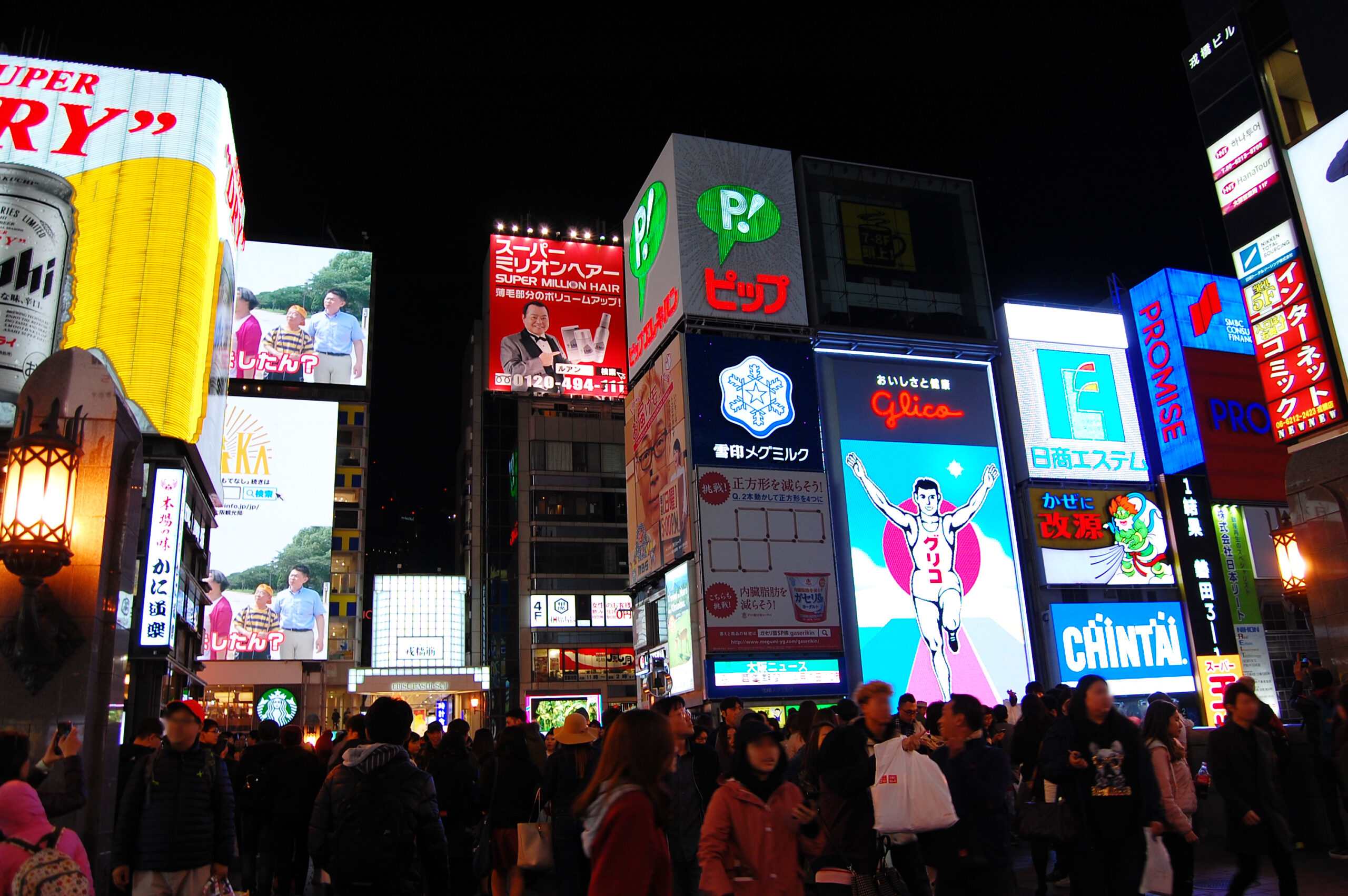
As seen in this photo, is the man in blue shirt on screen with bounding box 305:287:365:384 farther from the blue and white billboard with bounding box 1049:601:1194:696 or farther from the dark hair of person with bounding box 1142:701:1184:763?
the dark hair of person with bounding box 1142:701:1184:763

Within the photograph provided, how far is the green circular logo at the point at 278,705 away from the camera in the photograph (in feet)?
166

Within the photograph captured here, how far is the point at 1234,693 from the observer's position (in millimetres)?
7973

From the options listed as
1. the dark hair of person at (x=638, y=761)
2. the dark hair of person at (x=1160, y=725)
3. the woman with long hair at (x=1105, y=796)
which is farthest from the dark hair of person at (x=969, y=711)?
the dark hair of person at (x=638, y=761)

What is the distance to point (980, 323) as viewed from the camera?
2922cm

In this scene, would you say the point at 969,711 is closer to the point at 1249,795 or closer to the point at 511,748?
the point at 1249,795

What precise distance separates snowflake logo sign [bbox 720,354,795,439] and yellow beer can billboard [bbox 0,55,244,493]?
14.2 m

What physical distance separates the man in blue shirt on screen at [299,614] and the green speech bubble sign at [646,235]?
2778 centimetres

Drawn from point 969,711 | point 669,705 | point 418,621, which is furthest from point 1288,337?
point 418,621

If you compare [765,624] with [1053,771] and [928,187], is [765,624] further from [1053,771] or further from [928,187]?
[1053,771]

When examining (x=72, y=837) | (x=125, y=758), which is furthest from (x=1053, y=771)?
(x=125, y=758)

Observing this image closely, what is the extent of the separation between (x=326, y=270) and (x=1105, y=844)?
55249 millimetres

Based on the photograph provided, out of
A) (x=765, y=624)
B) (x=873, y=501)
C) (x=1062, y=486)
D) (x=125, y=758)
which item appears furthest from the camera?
(x=1062, y=486)

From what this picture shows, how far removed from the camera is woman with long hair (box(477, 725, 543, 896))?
7.66 m

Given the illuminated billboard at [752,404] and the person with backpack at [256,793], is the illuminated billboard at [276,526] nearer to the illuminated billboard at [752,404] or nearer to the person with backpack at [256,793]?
the illuminated billboard at [752,404]
